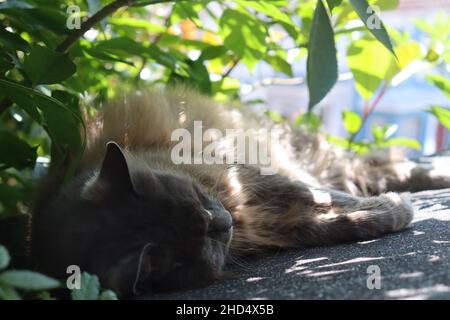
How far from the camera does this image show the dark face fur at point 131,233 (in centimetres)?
119

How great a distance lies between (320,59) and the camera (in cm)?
102

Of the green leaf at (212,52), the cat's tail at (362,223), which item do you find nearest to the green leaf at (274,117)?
the green leaf at (212,52)

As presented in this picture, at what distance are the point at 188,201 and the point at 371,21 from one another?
0.59 meters

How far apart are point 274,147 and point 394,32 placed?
64cm

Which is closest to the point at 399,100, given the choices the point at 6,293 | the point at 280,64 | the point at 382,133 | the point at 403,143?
the point at 382,133

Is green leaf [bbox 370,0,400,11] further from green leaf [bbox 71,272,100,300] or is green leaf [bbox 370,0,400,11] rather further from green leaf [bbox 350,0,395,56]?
green leaf [bbox 71,272,100,300]

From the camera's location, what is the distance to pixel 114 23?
1.76m

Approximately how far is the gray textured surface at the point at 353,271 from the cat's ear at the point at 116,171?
10.6 inches

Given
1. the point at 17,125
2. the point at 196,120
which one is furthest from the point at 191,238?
the point at 17,125

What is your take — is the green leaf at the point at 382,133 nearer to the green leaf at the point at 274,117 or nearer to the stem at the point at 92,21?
the green leaf at the point at 274,117

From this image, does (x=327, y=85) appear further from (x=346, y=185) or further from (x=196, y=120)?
(x=346, y=185)

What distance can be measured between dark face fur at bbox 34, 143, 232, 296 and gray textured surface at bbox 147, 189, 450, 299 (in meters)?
0.07

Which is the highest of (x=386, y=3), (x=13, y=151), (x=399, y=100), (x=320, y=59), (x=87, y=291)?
(x=399, y=100)

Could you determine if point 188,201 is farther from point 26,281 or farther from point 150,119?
point 26,281
